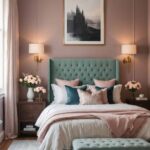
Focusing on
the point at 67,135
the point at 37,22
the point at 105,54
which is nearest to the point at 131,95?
the point at 105,54

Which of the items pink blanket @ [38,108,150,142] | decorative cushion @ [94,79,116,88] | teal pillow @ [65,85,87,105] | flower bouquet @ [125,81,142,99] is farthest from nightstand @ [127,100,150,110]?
pink blanket @ [38,108,150,142]

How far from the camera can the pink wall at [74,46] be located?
7.05 meters

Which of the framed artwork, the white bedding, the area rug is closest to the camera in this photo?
the white bedding

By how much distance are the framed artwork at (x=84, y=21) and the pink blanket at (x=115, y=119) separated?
8.97ft

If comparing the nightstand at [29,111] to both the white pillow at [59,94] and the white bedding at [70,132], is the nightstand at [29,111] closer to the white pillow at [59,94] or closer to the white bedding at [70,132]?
the white pillow at [59,94]

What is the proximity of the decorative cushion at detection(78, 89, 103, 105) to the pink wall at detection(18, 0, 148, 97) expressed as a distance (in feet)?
4.16

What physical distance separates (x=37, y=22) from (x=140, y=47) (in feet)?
8.16

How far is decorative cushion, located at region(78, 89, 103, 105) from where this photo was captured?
19.7 ft

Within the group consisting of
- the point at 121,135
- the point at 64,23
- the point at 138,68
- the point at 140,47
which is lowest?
the point at 121,135

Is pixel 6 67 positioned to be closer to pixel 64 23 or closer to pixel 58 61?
pixel 58 61

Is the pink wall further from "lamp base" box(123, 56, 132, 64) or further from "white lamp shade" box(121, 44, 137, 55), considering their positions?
"white lamp shade" box(121, 44, 137, 55)

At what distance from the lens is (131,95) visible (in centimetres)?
724

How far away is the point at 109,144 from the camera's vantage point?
3912mm

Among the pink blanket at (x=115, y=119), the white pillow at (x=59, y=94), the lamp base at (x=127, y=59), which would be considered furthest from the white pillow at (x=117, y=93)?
the pink blanket at (x=115, y=119)
